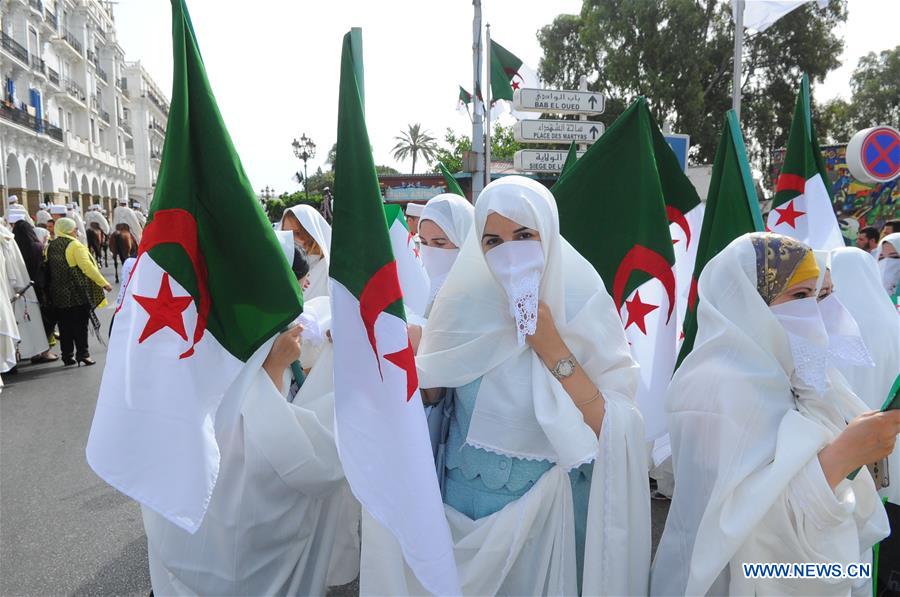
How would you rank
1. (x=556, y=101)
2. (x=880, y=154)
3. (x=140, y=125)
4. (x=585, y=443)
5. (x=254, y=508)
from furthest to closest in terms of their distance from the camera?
(x=140, y=125), (x=556, y=101), (x=880, y=154), (x=254, y=508), (x=585, y=443)

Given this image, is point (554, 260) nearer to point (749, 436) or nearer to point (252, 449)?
point (749, 436)

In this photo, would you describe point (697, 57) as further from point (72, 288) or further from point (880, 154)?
point (72, 288)

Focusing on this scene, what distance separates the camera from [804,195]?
4254 millimetres

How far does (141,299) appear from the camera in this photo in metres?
2.04

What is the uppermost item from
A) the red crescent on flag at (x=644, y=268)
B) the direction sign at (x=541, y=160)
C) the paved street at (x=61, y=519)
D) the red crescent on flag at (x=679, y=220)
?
the direction sign at (x=541, y=160)

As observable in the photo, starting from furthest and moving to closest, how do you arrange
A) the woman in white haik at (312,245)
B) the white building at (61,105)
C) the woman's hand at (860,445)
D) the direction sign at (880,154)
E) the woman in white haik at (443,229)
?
the white building at (61,105)
the direction sign at (880,154)
the woman in white haik at (312,245)
the woman in white haik at (443,229)
the woman's hand at (860,445)

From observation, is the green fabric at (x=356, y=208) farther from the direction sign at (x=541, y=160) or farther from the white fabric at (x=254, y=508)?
the direction sign at (x=541, y=160)

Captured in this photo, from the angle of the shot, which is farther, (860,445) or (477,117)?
(477,117)

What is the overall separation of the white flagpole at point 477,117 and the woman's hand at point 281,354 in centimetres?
830

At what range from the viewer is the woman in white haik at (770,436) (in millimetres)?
1828

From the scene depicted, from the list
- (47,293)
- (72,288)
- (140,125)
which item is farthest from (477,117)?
(140,125)

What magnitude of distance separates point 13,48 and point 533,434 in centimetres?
4316

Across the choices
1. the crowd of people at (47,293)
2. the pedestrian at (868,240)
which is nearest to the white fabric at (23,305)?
the crowd of people at (47,293)

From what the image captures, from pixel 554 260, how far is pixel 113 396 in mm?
1454
